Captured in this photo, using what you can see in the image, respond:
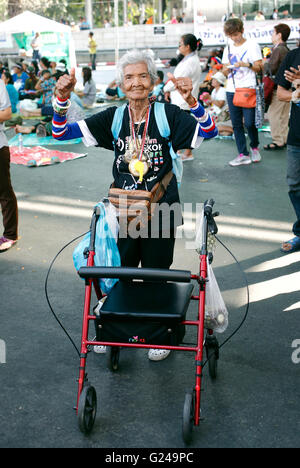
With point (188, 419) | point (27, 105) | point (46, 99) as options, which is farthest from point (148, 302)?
point (27, 105)

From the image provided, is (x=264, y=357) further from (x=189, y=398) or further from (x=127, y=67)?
(x=127, y=67)

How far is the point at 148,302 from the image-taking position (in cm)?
286

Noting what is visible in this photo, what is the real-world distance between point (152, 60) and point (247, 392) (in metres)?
2.09

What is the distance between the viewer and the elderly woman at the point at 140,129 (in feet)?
10.7

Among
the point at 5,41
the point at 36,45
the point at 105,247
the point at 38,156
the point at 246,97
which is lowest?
the point at 38,156

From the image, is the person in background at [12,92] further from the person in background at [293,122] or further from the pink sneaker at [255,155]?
the person in background at [293,122]

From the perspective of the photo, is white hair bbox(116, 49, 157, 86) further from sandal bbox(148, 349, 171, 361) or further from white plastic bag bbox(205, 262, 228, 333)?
sandal bbox(148, 349, 171, 361)

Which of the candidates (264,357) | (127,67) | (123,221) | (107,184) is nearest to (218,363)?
(264,357)

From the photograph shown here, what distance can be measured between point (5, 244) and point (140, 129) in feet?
9.00

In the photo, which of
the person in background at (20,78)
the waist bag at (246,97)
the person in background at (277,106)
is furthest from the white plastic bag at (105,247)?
the person in background at (20,78)

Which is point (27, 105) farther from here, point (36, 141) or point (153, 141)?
point (153, 141)

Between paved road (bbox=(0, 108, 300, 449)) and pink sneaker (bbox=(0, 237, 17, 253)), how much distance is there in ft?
0.31

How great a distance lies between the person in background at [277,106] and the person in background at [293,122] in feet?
11.5
